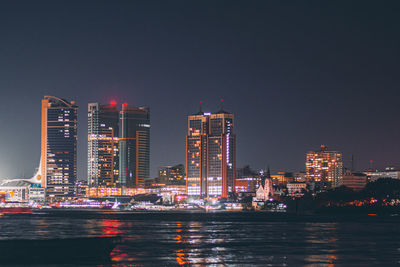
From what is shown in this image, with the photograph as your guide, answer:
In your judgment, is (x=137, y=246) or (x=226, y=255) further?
(x=137, y=246)

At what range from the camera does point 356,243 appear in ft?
267

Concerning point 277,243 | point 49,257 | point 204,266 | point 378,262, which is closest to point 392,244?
point 277,243

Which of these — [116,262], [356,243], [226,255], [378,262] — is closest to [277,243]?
[356,243]

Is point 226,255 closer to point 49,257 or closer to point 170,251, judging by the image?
point 170,251

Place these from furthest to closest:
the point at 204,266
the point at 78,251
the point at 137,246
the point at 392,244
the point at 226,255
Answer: the point at 392,244 → the point at 137,246 → the point at 226,255 → the point at 78,251 → the point at 204,266

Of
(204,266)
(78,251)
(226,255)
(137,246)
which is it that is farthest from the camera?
(137,246)

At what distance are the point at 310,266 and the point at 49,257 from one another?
23300 millimetres

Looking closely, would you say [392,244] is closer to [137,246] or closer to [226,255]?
[226,255]

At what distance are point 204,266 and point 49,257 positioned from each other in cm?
1407

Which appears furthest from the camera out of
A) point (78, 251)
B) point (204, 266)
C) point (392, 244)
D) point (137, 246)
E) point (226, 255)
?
point (392, 244)

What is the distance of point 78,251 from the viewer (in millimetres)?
59344

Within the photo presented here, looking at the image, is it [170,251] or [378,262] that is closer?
[378,262]

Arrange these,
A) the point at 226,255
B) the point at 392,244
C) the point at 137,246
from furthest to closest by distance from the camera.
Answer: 1. the point at 392,244
2. the point at 137,246
3. the point at 226,255

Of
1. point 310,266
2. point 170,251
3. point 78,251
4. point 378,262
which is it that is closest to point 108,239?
point 78,251
